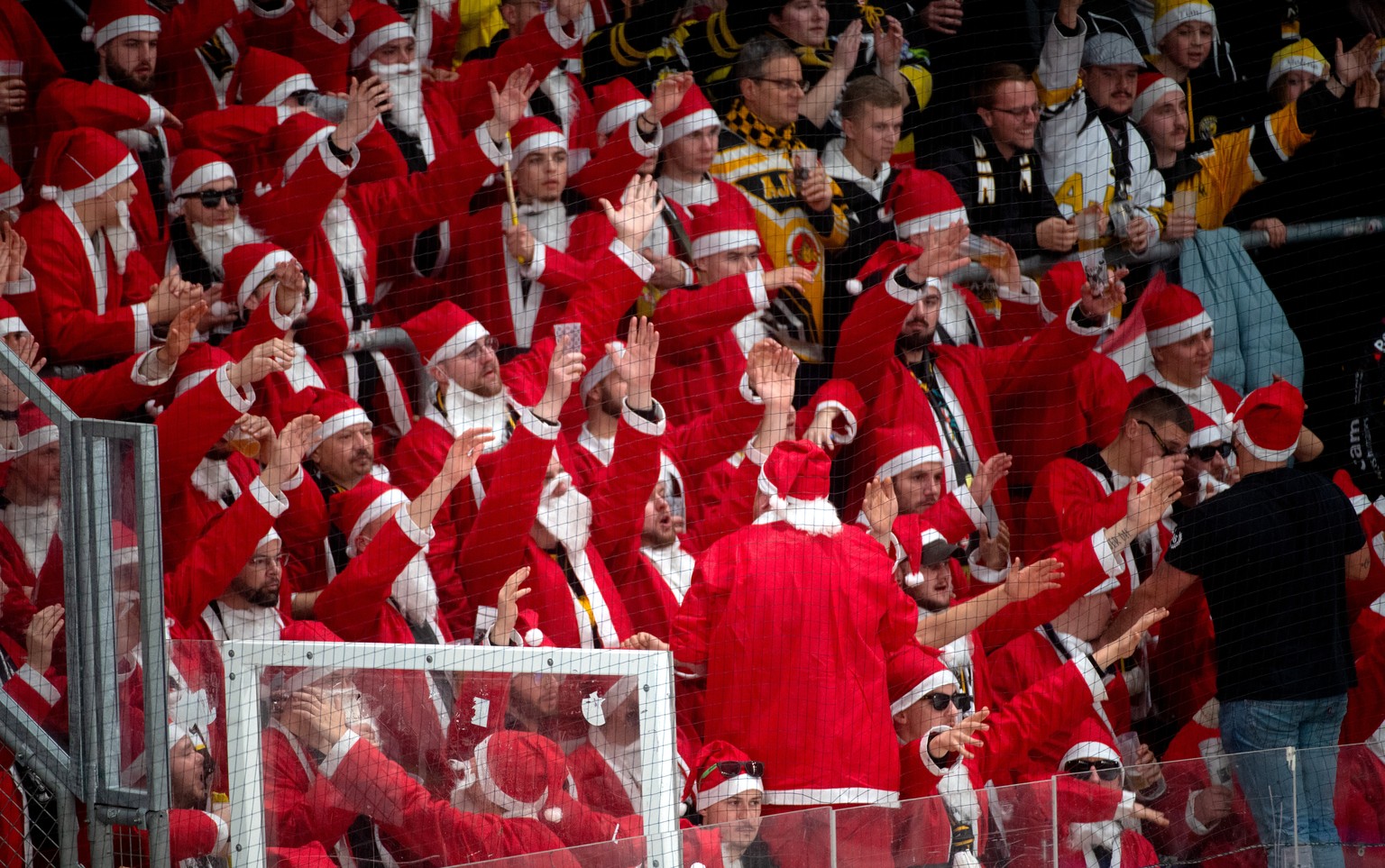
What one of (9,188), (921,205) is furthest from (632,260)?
(9,188)

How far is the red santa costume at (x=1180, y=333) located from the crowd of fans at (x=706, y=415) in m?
0.01

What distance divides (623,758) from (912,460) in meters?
1.84

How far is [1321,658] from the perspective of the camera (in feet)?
14.1

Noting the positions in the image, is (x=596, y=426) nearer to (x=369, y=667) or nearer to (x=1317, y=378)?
(x=369, y=667)

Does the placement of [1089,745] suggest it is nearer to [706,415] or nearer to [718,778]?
[718,778]

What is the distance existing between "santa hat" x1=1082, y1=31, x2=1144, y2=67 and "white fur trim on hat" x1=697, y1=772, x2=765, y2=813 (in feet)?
10.6

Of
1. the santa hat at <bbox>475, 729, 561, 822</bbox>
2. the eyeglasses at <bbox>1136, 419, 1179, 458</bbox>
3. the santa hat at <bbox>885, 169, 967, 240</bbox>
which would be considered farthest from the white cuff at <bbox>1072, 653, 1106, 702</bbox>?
the santa hat at <bbox>885, 169, 967, 240</bbox>

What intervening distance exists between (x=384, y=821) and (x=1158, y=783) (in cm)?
172

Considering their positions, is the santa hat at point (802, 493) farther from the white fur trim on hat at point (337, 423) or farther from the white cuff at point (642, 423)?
the white fur trim on hat at point (337, 423)

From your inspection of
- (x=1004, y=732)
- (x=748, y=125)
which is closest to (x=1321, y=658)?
(x=1004, y=732)

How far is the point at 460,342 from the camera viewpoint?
14.2 feet

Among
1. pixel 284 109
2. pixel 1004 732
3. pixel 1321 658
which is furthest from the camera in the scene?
pixel 284 109

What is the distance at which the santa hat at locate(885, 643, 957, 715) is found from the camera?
3865 mm

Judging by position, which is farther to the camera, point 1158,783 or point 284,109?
point 284,109
